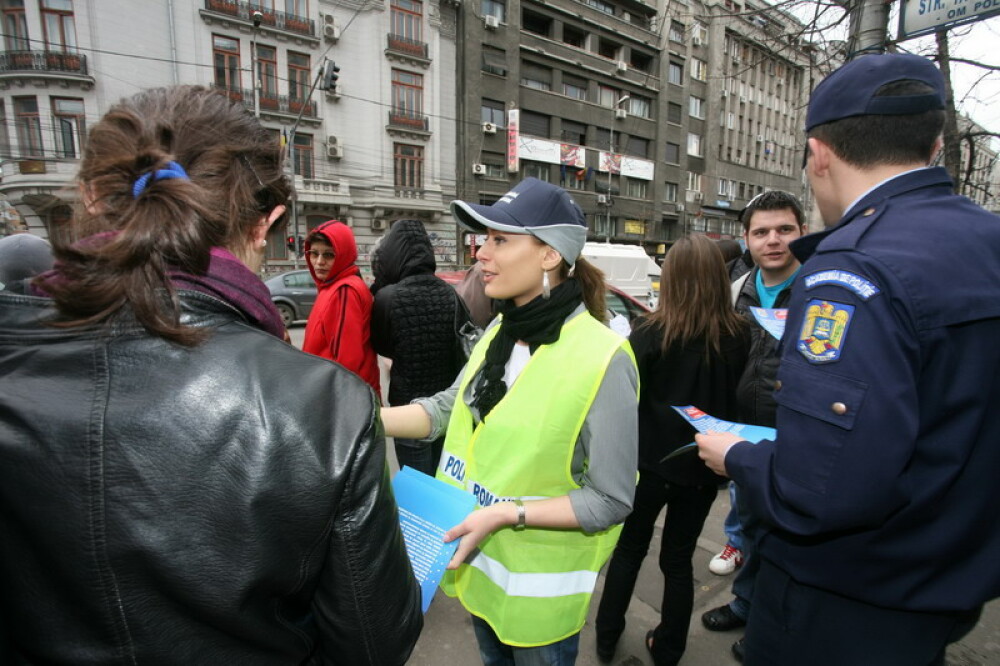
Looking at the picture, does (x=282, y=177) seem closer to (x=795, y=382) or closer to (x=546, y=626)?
(x=795, y=382)

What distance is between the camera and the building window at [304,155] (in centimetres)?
2330

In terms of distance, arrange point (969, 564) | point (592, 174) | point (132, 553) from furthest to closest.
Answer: point (592, 174)
point (969, 564)
point (132, 553)

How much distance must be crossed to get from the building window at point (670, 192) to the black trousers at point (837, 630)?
123 feet

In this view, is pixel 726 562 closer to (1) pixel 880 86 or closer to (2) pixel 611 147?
(1) pixel 880 86

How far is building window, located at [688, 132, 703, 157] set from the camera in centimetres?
3706

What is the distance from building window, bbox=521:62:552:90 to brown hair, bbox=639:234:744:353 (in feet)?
96.7

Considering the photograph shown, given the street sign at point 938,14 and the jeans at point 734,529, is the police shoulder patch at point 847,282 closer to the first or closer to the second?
the jeans at point 734,529

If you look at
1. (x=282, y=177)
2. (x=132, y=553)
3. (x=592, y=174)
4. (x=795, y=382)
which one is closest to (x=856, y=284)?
(x=795, y=382)

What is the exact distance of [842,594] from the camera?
4.07 ft

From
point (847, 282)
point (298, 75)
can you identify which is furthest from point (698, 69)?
point (847, 282)

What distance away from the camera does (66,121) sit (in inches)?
765

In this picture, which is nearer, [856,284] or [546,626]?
[856,284]

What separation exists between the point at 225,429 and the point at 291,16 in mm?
27849

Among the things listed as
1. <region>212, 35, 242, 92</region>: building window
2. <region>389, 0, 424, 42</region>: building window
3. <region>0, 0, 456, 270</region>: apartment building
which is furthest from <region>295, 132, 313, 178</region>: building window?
<region>389, 0, 424, 42</region>: building window
